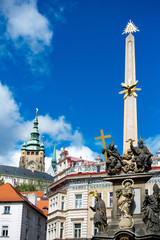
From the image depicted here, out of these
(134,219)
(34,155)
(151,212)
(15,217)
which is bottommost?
(134,219)

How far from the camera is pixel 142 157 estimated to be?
14680 mm

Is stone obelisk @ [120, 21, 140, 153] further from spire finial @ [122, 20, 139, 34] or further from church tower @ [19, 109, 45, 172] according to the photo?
church tower @ [19, 109, 45, 172]

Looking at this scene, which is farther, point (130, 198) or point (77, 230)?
point (77, 230)

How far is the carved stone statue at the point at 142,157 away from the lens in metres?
14.6

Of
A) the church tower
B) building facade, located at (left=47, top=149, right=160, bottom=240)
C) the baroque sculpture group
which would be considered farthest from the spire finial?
the church tower

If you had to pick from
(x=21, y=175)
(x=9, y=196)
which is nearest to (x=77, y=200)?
(x=9, y=196)

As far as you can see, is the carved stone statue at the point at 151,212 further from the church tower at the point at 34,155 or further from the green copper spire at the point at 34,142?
the green copper spire at the point at 34,142

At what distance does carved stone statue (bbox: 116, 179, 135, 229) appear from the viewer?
536 inches

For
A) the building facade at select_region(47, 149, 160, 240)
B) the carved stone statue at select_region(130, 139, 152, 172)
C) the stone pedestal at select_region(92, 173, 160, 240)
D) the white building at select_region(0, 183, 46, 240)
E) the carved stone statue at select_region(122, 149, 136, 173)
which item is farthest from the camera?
the white building at select_region(0, 183, 46, 240)

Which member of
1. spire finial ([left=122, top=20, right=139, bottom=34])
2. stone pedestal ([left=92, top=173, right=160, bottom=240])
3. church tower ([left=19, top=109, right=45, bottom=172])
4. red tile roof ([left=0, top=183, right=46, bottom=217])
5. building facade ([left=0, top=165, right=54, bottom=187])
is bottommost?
stone pedestal ([left=92, top=173, right=160, bottom=240])

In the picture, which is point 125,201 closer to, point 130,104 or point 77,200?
point 130,104

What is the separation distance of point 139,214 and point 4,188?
94.6 ft

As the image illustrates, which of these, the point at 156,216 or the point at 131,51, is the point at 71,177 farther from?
the point at 156,216

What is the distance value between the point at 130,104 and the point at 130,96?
1.27ft
